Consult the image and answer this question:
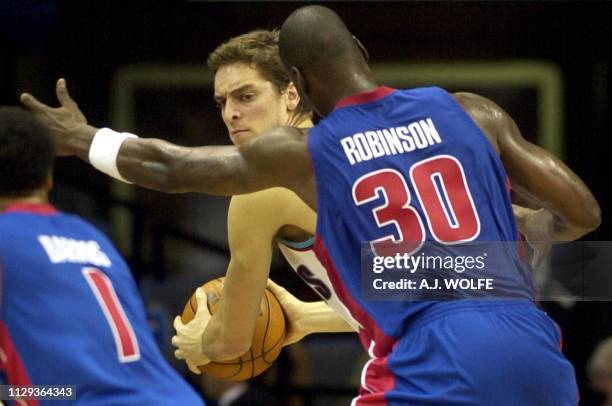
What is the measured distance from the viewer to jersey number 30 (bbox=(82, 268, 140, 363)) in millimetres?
3936

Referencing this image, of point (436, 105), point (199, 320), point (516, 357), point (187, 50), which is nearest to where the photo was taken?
point (516, 357)

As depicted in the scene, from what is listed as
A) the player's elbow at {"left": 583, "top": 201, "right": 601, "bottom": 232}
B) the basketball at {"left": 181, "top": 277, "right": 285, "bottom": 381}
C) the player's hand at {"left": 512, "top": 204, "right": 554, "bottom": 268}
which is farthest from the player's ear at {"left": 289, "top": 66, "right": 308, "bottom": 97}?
the basketball at {"left": 181, "top": 277, "right": 285, "bottom": 381}

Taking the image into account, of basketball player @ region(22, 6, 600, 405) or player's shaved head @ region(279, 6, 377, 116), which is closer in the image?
basketball player @ region(22, 6, 600, 405)

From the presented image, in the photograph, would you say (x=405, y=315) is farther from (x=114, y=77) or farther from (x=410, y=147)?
(x=114, y=77)

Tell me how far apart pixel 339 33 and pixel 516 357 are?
3.83 feet

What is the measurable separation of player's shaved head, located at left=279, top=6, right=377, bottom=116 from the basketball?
134 cm

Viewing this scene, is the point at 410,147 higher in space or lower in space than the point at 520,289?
higher

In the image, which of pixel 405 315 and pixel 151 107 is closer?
pixel 405 315

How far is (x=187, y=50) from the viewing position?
1093 cm

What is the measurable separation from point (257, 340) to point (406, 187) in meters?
1.60

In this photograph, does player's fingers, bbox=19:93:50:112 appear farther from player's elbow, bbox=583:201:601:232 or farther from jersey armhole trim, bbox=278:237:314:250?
player's elbow, bbox=583:201:601:232

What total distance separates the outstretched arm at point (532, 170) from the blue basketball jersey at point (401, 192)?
0.12 meters

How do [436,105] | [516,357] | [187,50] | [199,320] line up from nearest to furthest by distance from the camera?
[516,357], [436,105], [199,320], [187,50]

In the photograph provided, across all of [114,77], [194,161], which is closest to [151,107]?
[114,77]
